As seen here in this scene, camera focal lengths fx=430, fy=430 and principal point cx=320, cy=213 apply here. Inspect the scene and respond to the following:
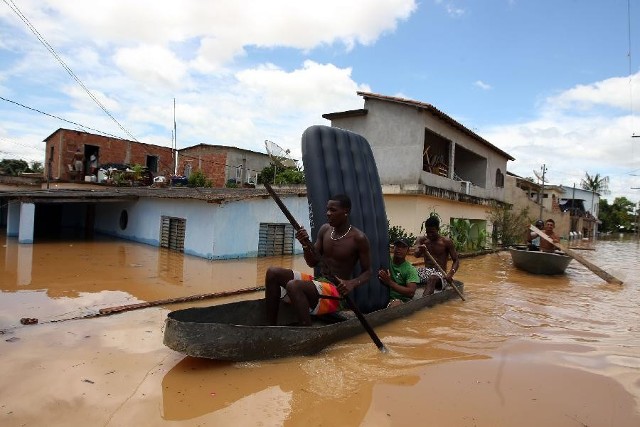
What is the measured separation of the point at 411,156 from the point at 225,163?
593 inches

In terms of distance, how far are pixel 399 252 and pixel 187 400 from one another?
347 cm

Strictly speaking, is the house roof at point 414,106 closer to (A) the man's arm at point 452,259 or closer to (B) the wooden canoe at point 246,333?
(A) the man's arm at point 452,259

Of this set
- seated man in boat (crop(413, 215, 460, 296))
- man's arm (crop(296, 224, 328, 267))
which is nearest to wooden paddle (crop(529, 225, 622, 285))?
seated man in boat (crop(413, 215, 460, 296))

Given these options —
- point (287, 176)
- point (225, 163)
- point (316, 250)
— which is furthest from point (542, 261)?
point (225, 163)

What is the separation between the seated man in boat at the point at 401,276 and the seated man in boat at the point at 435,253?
3.05ft

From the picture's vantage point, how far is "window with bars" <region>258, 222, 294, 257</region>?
517 inches

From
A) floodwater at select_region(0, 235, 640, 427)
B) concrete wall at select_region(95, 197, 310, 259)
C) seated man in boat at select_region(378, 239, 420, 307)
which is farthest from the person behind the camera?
concrete wall at select_region(95, 197, 310, 259)

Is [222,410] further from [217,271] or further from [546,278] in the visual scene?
[546,278]

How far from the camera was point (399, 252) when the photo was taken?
5.90 meters

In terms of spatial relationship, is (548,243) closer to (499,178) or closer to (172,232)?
(172,232)

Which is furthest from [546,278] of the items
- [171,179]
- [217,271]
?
[171,179]

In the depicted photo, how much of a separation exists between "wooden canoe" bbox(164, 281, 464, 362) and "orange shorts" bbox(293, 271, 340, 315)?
0.22m

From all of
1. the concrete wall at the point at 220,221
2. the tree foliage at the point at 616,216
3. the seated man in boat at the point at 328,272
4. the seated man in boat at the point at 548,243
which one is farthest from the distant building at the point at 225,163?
the tree foliage at the point at 616,216

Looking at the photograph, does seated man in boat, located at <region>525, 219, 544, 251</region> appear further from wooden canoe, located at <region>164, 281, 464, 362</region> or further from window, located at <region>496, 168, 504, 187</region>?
window, located at <region>496, 168, 504, 187</region>
